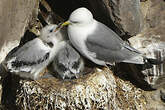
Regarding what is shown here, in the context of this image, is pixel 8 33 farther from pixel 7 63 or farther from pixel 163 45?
pixel 163 45

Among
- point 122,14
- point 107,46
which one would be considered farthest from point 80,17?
point 122,14

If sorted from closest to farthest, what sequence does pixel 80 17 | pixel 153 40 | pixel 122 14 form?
pixel 80 17 → pixel 122 14 → pixel 153 40

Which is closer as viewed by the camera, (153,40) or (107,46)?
(107,46)

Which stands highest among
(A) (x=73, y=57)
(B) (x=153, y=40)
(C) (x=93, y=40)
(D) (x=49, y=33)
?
(D) (x=49, y=33)

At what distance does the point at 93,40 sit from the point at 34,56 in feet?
1.96

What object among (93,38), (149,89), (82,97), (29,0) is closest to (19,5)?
(29,0)

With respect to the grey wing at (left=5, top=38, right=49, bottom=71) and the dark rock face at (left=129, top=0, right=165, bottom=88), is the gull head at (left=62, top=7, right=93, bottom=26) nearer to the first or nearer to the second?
the grey wing at (left=5, top=38, right=49, bottom=71)

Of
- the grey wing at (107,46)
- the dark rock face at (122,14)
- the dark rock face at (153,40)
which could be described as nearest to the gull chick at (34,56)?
the grey wing at (107,46)

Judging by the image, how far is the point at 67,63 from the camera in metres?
3.36

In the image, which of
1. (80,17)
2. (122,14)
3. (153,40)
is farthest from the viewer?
(153,40)

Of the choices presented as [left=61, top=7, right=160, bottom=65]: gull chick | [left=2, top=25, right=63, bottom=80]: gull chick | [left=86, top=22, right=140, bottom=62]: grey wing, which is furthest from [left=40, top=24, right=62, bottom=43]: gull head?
[left=86, top=22, right=140, bottom=62]: grey wing

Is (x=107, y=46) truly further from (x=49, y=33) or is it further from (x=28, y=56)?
(x=28, y=56)

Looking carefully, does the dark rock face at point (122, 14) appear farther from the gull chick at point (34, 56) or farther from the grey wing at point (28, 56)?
the grey wing at point (28, 56)

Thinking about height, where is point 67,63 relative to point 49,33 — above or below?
below
